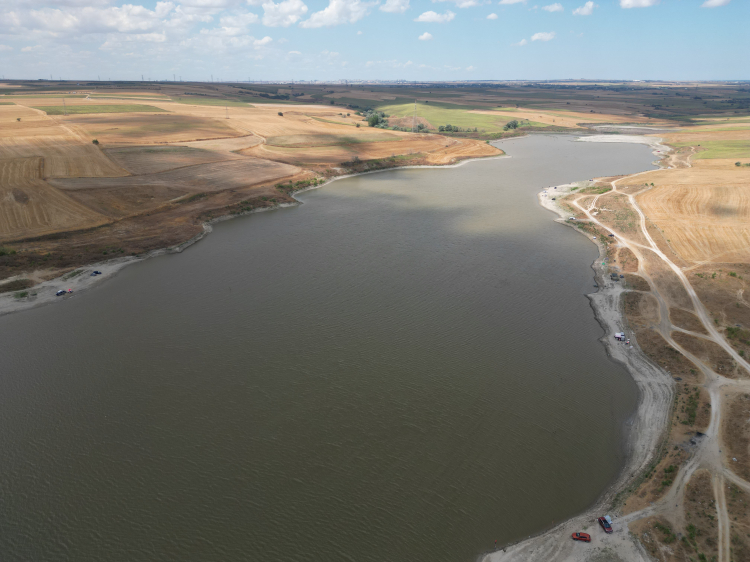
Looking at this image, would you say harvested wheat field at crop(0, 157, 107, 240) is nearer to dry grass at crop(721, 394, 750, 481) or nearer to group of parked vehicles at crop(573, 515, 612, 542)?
group of parked vehicles at crop(573, 515, 612, 542)

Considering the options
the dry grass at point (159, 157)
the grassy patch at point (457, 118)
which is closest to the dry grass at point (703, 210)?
the dry grass at point (159, 157)

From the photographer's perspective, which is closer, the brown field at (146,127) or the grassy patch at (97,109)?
the brown field at (146,127)

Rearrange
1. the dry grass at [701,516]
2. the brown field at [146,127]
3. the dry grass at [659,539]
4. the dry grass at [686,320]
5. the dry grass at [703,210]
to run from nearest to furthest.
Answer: the dry grass at [659,539], the dry grass at [701,516], the dry grass at [686,320], the dry grass at [703,210], the brown field at [146,127]

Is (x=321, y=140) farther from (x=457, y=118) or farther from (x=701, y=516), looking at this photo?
(x=701, y=516)

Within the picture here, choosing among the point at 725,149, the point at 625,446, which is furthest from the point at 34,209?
the point at 725,149

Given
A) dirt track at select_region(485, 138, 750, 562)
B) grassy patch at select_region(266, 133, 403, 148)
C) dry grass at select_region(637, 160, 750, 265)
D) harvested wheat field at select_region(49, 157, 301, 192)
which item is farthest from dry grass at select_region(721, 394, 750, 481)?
grassy patch at select_region(266, 133, 403, 148)

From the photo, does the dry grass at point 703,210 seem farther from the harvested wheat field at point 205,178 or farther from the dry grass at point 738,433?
the harvested wheat field at point 205,178
